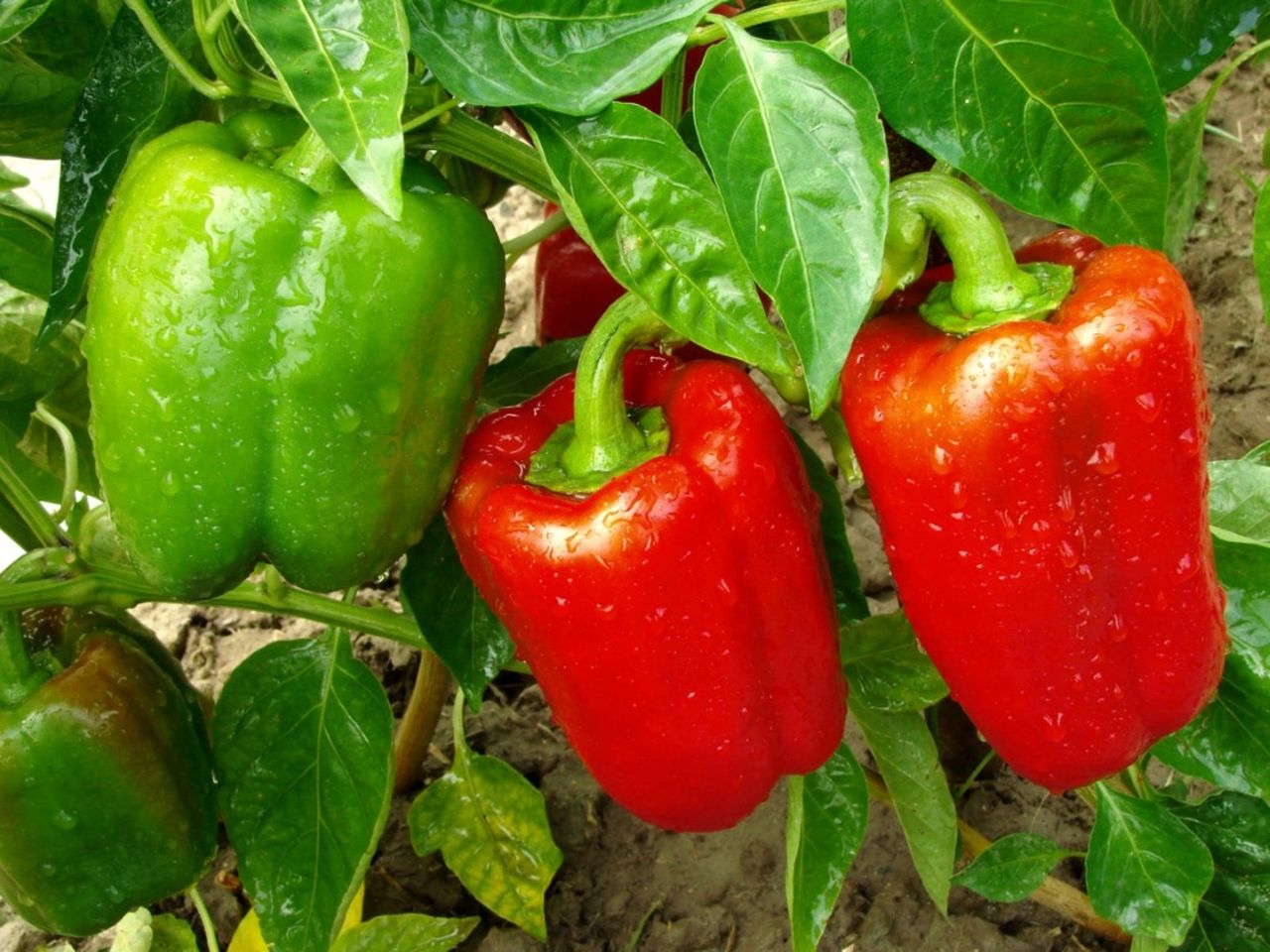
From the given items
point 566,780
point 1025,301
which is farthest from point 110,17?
point 566,780

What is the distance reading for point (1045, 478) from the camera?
0.96m

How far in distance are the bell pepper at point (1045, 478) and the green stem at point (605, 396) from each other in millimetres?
181

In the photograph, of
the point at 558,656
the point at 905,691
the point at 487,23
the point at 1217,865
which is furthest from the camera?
the point at 1217,865

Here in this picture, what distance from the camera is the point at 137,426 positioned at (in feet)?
3.28

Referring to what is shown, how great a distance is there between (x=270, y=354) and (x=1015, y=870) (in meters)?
0.99

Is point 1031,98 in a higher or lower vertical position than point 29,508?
higher

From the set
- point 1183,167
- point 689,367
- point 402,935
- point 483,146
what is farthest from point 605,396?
point 1183,167

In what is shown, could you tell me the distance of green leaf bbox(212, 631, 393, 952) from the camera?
1393mm

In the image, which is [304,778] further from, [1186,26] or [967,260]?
[1186,26]

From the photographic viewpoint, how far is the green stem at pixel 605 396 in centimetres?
106

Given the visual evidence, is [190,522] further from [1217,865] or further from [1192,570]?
[1217,865]

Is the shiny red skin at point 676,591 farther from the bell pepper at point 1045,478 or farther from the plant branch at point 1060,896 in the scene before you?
the plant branch at point 1060,896

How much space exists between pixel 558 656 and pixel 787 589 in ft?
0.65

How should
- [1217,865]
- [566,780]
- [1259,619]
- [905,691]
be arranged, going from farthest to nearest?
[566,780], [1217,865], [905,691], [1259,619]
